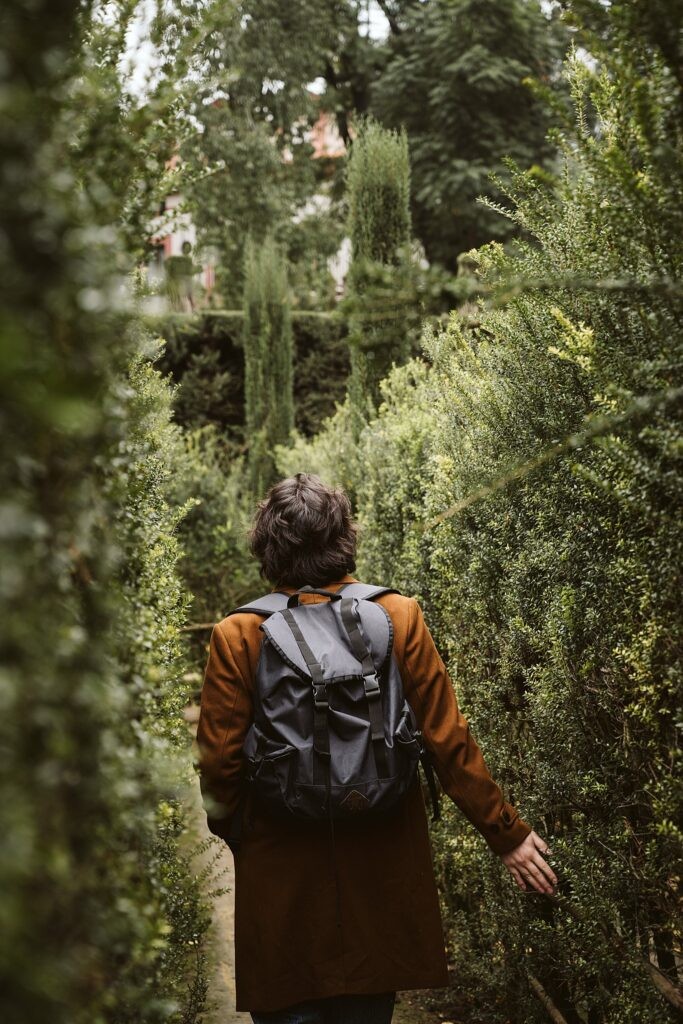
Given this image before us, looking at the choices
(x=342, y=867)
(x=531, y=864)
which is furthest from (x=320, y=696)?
(x=531, y=864)

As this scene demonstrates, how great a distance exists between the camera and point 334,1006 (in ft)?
8.39

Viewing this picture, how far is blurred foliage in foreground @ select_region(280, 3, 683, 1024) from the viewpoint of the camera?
222 cm

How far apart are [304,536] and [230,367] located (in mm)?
12186

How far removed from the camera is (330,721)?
7.84 ft

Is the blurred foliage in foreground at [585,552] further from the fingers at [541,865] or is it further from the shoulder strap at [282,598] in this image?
the shoulder strap at [282,598]

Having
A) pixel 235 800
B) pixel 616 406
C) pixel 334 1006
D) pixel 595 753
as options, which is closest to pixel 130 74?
pixel 616 406

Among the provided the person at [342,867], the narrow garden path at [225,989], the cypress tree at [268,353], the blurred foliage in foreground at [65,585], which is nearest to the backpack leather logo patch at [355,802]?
the person at [342,867]

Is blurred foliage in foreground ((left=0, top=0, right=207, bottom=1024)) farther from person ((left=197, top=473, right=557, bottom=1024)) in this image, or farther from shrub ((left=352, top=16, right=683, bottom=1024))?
shrub ((left=352, top=16, right=683, bottom=1024))

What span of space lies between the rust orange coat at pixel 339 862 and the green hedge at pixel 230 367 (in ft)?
36.4

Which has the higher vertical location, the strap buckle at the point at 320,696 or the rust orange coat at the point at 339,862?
the strap buckle at the point at 320,696

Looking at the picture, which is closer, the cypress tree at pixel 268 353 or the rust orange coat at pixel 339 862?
the rust orange coat at pixel 339 862

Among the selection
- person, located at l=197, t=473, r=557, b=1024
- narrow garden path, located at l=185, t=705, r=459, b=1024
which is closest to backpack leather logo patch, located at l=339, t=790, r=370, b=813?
person, located at l=197, t=473, r=557, b=1024

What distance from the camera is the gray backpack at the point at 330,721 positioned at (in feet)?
7.75

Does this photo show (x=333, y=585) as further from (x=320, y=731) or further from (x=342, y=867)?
(x=342, y=867)
